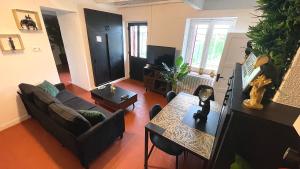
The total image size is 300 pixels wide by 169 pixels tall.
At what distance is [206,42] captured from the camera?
11.1 ft

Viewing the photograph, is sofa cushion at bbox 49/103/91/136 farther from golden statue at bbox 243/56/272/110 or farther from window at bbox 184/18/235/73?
window at bbox 184/18/235/73

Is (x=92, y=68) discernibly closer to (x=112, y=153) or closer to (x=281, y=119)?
(x=112, y=153)

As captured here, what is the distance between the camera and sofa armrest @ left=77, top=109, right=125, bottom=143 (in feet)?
5.18

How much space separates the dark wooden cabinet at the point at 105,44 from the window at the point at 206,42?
234 centimetres

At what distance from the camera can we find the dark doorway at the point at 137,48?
443 centimetres

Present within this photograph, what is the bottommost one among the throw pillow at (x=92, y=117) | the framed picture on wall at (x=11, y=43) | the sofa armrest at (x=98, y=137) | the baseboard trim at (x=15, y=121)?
the baseboard trim at (x=15, y=121)

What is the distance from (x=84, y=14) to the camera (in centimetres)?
339

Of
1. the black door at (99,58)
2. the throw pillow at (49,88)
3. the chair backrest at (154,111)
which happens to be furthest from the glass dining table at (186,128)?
the black door at (99,58)

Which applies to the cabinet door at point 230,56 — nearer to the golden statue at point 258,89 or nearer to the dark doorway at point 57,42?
the golden statue at point 258,89

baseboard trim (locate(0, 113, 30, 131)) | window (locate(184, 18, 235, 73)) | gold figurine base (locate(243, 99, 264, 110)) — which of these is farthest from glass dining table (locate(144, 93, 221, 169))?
baseboard trim (locate(0, 113, 30, 131))

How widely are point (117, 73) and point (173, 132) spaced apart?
391 cm

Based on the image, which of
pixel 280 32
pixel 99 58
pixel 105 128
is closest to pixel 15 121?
pixel 105 128

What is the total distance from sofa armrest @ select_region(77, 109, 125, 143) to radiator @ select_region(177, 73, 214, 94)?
2.22 metres

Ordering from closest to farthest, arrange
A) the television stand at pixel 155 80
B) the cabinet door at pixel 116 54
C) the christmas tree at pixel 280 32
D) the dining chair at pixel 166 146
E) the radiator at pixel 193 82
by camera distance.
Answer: the christmas tree at pixel 280 32, the dining chair at pixel 166 146, the radiator at pixel 193 82, the television stand at pixel 155 80, the cabinet door at pixel 116 54
